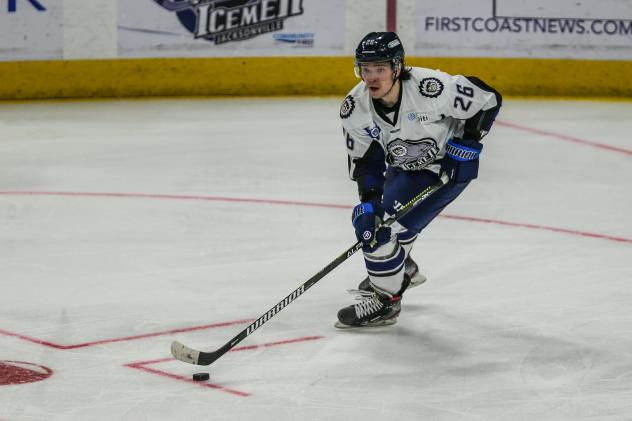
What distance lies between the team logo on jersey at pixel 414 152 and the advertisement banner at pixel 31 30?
6.52 m

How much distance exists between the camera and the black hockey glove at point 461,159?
4.25 metres

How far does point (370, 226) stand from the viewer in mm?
3986

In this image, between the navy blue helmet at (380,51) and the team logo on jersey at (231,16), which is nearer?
the navy blue helmet at (380,51)

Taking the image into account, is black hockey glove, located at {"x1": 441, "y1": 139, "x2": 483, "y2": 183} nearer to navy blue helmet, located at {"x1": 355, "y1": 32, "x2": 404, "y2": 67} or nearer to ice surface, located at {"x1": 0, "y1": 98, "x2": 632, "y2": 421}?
navy blue helmet, located at {"x1": 355, "y1": 32, "x2": 404, "y2": 67}

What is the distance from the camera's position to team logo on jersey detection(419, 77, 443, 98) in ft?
13.8

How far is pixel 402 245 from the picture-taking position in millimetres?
4426

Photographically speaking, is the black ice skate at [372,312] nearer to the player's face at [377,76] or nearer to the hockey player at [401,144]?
the hockey player at [401,144]

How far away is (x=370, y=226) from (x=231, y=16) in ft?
21.8

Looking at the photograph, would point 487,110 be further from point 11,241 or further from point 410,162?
point 11,241

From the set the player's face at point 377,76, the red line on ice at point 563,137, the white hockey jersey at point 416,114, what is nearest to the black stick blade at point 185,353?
the white hockey jersey at point 416,114

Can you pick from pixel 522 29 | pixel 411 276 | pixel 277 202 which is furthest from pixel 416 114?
pixel 522 29

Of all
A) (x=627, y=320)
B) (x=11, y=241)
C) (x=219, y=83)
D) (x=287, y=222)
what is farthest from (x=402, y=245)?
(x=219, y=83)

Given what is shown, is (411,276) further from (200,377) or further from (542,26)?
(542,26)

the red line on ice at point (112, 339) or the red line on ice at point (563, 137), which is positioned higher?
the red line on ice at point (112, 339)
